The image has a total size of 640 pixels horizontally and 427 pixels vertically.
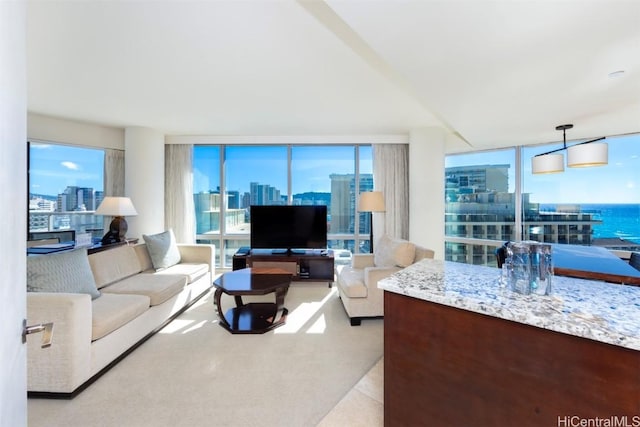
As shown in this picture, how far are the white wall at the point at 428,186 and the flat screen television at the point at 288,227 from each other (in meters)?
1.59

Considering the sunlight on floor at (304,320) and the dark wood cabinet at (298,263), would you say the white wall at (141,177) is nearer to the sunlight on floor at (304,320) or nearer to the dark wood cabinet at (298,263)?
the dark wood cabinet at (298,263)

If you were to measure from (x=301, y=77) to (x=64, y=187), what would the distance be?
4.24 metres

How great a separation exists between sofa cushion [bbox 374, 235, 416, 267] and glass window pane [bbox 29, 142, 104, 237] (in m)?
4.68

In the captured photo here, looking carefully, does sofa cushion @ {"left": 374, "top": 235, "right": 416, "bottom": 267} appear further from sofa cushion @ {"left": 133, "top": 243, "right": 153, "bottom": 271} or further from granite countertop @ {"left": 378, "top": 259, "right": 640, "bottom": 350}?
sofa cushion @ {"left": 133, "top": 243, "right": 153, "bottom": 271}

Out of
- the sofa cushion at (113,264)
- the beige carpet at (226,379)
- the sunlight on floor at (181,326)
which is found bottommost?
the beige carpet at (226,379)

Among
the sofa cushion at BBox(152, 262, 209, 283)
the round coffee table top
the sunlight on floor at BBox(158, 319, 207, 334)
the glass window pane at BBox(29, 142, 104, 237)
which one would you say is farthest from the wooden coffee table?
the glass window pane at BBox(29, 142, 104, 237)

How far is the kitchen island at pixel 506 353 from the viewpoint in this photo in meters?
0.85

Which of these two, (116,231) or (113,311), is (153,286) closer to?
(113,311)

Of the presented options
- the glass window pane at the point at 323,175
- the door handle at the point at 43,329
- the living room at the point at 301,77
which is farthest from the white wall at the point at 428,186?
the door handle at the point at 43,329

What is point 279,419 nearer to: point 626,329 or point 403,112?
point 626,329

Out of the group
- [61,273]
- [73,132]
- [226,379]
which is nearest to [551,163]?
[226,379]

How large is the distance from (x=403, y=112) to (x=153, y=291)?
147 inches

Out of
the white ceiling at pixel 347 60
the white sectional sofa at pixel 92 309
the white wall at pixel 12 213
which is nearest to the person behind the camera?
the white wall at pixel 12 213

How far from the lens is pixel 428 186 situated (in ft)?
15.1
